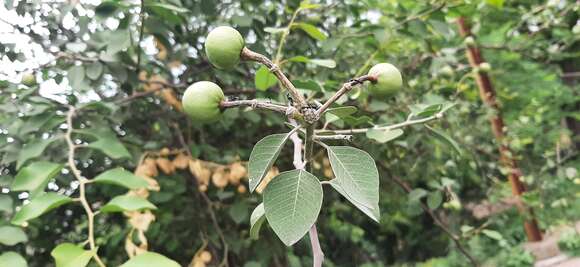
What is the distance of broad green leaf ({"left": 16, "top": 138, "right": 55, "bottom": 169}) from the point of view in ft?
3.69

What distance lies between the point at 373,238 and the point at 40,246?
112 inches

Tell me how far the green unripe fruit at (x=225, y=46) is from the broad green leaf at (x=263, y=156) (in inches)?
4.3

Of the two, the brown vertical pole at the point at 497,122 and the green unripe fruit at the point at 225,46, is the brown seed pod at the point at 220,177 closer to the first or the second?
the green unripe fruit at the point at 225,46

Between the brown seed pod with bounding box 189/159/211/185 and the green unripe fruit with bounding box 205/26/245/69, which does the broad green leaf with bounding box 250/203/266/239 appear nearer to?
the green unripe fruit with bounding box 205/26/245/69

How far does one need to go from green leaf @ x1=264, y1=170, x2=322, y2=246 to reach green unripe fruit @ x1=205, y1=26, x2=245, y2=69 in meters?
0.16

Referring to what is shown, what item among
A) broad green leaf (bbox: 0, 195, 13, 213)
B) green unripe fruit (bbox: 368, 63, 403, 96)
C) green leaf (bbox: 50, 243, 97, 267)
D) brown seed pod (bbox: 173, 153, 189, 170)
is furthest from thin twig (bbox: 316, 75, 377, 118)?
brown seed pod (bbox: 173, 153, 189, 170)

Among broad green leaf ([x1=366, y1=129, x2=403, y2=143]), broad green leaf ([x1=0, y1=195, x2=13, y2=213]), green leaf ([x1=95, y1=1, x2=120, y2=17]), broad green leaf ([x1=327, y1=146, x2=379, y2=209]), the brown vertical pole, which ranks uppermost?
broad green leaf ([x1=327, y1=146, x2=379, y2=209])

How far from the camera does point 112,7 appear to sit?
1.22 m

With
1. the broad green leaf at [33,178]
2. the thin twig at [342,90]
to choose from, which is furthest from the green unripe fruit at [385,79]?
the broad green leaf at [33,178]

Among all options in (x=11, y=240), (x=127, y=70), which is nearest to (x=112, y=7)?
(x=127, y=70)

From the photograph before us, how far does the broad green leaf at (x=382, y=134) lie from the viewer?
87cm

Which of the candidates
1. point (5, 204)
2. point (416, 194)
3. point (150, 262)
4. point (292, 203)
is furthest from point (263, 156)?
point (416, 194)

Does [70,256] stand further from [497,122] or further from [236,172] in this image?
[497,122]

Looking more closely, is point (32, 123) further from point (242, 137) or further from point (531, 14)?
point (531, 14)
